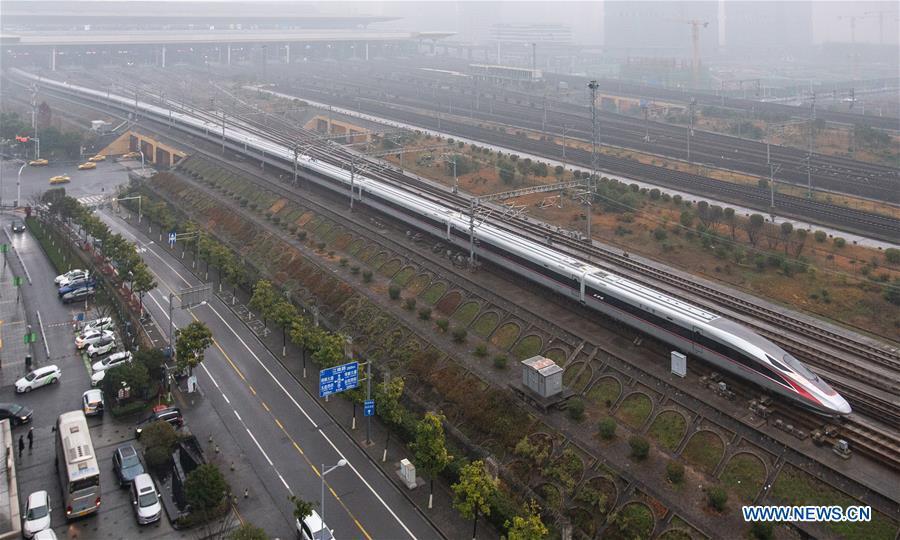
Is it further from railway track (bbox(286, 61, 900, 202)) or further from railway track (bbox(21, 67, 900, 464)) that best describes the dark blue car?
railway track (bbox(286, 61, 900, 202))

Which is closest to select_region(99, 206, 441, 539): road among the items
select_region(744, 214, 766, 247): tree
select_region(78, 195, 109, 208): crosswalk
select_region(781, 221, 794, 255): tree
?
select_region(78, 195, 109, 208): crosswalk

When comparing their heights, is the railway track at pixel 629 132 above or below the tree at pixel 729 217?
above

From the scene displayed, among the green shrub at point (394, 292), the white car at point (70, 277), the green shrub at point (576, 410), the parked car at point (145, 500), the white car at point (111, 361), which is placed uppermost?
the white car at point (70, 277)

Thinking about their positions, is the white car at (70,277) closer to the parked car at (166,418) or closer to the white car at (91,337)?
the white car at (91,337)

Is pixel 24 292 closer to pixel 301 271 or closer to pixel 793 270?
pixel 301 271

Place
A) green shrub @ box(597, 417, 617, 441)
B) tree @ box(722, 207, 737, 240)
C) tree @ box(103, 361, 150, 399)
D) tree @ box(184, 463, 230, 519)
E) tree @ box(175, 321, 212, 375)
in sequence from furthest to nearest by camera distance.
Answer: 1. tree @ box(722, 207, 737, 240)
2. tree @ box(175, 321, 212, 375)
3. tree @ box(103, 361, 150, 399)
4. green shrub @ box(597, 417, 617, 441)
5. tree @ box(184, 463, 230, 519)

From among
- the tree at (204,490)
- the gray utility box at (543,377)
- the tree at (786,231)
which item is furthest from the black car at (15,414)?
the tree at (786,231)
